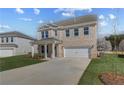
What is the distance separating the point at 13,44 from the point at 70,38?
12.7m

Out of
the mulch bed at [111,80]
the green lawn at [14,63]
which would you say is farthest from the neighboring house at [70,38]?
the mulch bed at [111,80]

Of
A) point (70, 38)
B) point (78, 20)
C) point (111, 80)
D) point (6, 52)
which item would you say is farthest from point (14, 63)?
point (6, 52)

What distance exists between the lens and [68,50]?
29188 millimetres

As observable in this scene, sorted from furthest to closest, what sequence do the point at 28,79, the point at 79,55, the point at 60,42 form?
1. the point at 60,42
2. the point at 79,55
3. the point at 28,79

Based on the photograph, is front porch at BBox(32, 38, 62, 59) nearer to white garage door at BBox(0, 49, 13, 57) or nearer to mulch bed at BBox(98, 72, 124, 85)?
white garage door at BBox(0, 49, 13, 57)

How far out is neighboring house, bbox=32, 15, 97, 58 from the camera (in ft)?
90.3

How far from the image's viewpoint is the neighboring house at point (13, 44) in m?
36.3

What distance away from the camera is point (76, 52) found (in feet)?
92.5

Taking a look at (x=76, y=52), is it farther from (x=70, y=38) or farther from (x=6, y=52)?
(x=6, y=52)

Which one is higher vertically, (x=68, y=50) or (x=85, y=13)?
(x=85, y=13)

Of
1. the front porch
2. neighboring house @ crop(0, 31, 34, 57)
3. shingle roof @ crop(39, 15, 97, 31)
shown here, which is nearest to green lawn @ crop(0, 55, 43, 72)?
the front porch
